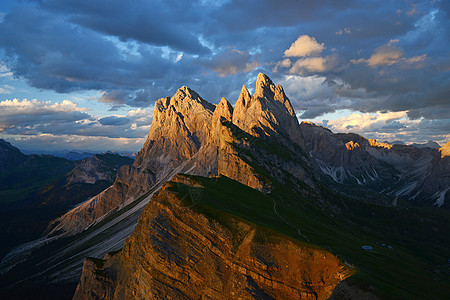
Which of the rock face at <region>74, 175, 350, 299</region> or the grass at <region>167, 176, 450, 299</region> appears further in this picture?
the grass at <region>167, 176, 450, 299</region>

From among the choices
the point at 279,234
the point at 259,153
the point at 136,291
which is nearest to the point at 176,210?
the point at 136,291

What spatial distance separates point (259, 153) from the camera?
158250 mm

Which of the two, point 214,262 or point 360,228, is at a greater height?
point 214,262

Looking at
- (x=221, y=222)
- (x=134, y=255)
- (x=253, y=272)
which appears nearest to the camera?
(x=253, y=272)

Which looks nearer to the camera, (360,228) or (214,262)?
(214,262)

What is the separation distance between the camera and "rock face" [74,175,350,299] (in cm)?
3950

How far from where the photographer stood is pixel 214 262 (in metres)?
44.4

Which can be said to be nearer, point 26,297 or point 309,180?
point 26,297

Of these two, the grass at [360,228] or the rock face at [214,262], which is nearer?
the rock face at [214,262]

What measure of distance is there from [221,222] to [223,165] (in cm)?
8492

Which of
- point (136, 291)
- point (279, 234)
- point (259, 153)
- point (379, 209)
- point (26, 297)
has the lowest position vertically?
point (26, 297)

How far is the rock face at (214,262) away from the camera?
39500 mm

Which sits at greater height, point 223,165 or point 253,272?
point 223,165

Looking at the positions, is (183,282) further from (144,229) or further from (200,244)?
(144,229)
